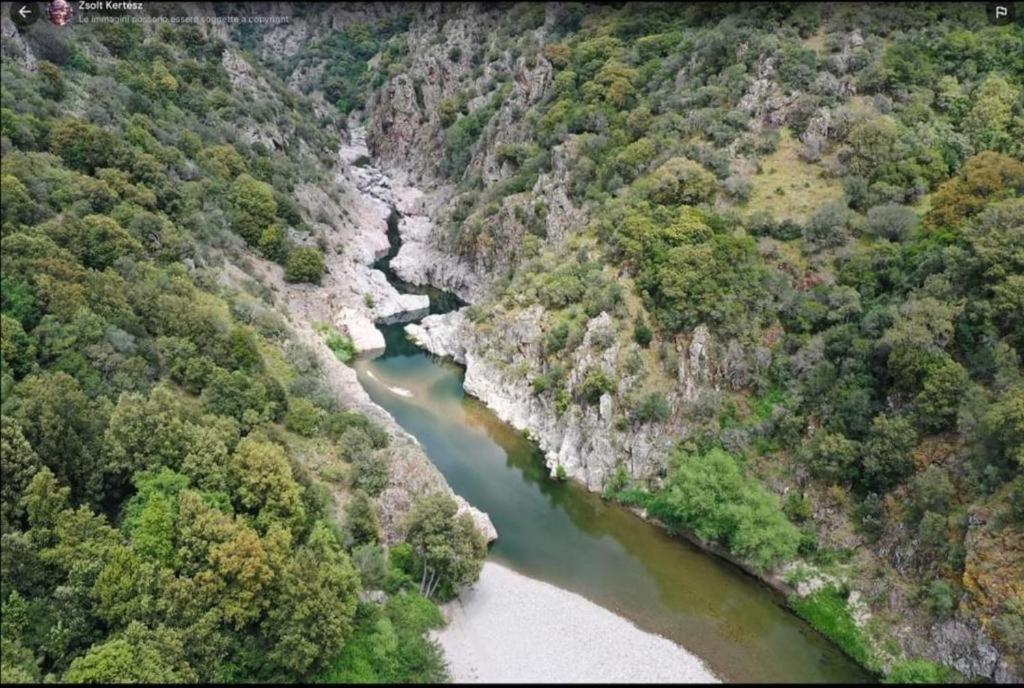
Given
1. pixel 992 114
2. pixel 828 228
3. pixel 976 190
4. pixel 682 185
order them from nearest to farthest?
1. pixel 976 190
2. pixel 828 228
3. pixel 992 114
4. pixel 682 185

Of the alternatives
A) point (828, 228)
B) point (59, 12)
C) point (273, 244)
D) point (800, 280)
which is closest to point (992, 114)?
point (828, 228)

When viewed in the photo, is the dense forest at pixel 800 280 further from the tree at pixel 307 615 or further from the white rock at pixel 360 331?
the tree at pixel 307 615

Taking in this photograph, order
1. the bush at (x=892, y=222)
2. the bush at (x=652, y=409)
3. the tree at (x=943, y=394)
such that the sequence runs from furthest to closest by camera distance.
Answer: the bush at (x=892, y=222), the bush at (x=652, y=409), the tree at (x=943, y=394)

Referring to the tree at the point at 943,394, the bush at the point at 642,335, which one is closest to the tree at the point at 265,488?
the bush at the point at 642,335

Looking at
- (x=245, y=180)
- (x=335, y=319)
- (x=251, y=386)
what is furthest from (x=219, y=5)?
(x=251, y=386)

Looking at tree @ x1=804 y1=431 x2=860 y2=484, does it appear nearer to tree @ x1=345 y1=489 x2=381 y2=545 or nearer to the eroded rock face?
the eroded rock face

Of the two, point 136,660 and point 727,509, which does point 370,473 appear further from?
point 727,509
